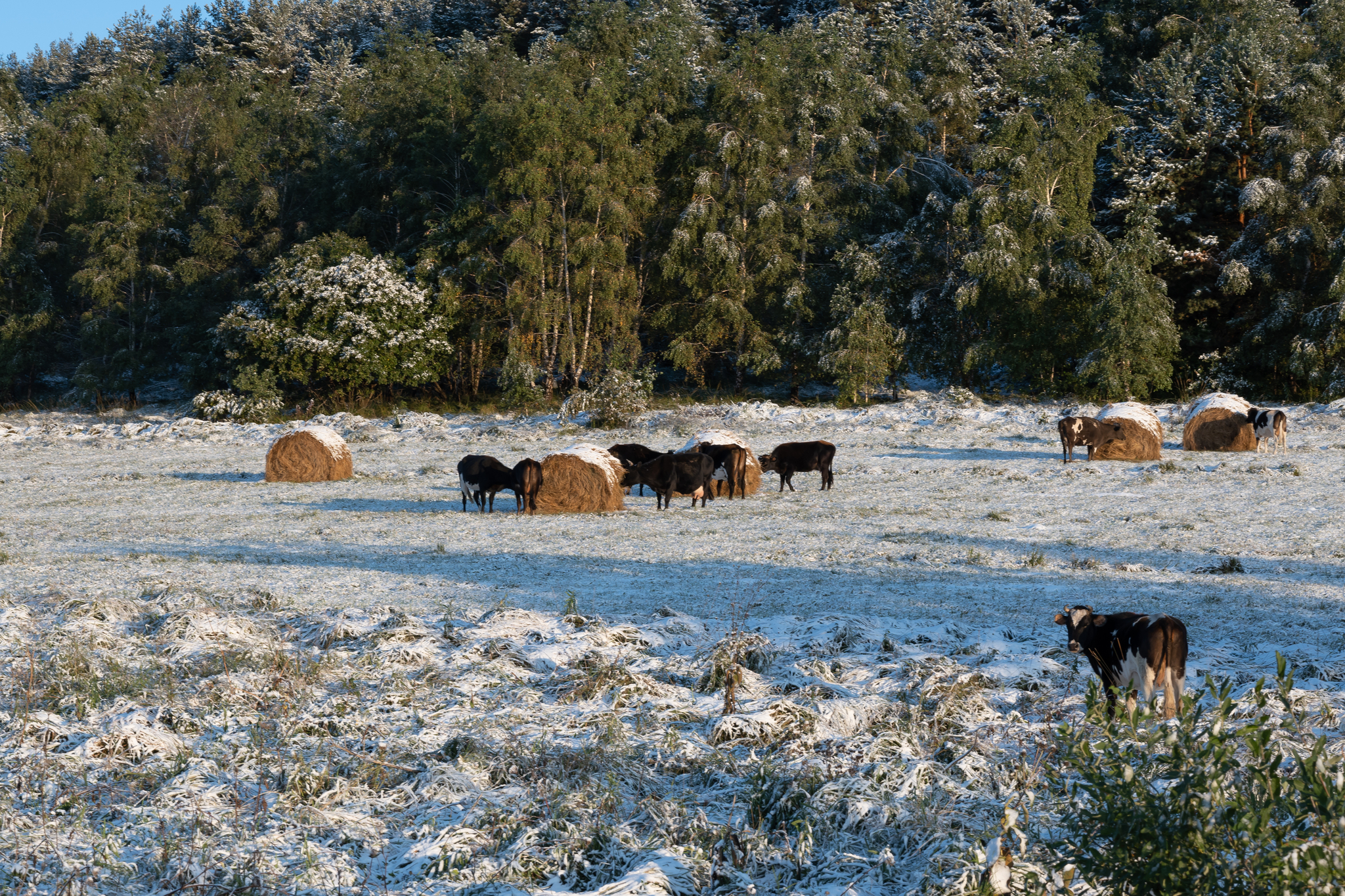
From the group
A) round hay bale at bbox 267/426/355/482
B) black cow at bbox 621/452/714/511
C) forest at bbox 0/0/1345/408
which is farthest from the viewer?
forest at bbox 0/0/1345/408

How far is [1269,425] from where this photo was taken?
2242 cm

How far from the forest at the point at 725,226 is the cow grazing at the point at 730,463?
1334cm

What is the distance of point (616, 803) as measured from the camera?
5.71 metres

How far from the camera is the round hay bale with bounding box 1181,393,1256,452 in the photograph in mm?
23141

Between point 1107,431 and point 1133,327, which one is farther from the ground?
point 1133,327

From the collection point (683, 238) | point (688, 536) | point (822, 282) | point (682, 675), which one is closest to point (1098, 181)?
point (822, 282)

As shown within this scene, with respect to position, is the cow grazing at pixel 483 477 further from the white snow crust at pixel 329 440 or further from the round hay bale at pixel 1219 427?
the round hay bale at pixel 1219 427

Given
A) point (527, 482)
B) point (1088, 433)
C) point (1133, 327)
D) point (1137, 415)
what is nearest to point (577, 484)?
point (527, 482)

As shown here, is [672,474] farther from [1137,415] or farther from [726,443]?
[1137,415]

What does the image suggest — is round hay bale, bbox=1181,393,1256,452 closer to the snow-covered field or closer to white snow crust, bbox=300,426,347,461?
the snow-covered field

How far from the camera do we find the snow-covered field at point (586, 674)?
17.3 feet

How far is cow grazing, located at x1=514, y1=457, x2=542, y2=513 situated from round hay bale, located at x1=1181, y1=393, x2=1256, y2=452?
15355 mm

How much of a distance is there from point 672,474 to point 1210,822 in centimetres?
1503

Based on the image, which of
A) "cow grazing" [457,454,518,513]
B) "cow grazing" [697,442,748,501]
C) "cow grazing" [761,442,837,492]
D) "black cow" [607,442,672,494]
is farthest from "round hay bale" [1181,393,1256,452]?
"cow grazing" [457,454,518,513]
